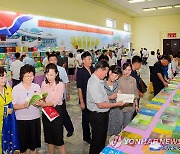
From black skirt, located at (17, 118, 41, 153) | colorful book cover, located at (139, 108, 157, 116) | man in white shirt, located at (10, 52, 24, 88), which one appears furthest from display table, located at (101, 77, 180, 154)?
man in white shirt, located at (10, 52, 24, 88)

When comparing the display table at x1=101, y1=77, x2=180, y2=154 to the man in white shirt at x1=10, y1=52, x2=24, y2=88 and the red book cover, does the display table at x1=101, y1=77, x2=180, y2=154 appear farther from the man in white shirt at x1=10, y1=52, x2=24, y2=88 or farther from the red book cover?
the man in white shirt at x1=10, y1=52, x2=24, y2=88

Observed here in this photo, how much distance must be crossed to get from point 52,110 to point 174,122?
1.48 meters

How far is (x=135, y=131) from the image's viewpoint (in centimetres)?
223

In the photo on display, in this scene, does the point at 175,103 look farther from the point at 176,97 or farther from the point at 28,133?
the point at 28,133

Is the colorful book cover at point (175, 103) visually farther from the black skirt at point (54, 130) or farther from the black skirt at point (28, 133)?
the black skirt at point (28, 133)

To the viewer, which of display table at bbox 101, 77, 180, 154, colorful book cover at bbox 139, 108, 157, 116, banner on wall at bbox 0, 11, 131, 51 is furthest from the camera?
banner on wall at bbox 0, 11, 131, 51

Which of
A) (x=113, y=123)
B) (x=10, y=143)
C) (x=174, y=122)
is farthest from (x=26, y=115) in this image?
(x=174, y=122)

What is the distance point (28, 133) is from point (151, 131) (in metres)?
1.43

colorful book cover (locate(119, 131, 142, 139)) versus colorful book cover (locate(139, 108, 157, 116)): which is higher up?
colorful book cover (locate(139, 108, 157, 116))

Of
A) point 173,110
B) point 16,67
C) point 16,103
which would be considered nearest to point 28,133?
point 16,103

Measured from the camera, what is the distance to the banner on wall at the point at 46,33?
6.52m

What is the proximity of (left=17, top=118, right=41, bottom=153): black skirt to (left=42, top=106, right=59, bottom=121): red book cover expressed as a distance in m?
0.20

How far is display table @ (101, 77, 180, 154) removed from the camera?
1858 mm

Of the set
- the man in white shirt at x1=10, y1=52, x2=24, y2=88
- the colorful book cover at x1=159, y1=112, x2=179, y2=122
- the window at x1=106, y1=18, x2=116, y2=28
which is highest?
the window at x1=106, y1=18, x2=116, y2=28
